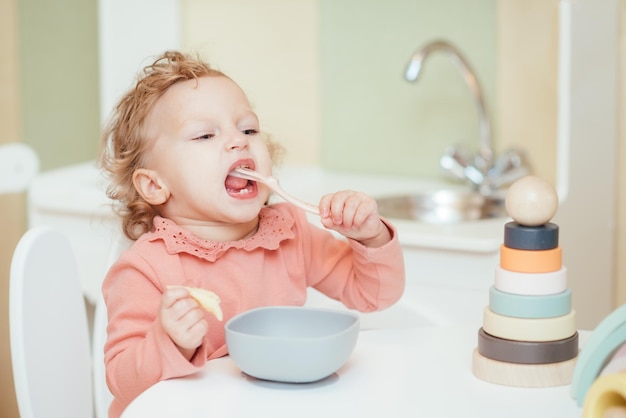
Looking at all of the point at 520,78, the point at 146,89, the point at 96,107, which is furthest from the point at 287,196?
the point at 96,107

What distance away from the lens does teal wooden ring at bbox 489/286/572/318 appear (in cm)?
97

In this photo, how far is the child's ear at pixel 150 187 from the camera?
4.13ft

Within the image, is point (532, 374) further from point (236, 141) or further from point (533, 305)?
point (236, 141)

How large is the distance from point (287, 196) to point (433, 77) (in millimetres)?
1056

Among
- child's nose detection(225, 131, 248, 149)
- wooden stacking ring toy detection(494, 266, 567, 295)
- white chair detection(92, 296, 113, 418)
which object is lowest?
white chair detection(92, 296, 113, 418)

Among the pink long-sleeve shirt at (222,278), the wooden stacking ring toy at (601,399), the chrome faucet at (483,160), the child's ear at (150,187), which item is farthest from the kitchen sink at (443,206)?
the wooden stacking ring toy at (601,399)

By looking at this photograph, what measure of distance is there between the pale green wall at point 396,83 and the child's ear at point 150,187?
101cm

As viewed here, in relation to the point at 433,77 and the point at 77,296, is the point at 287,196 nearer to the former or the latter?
the point at 77,296

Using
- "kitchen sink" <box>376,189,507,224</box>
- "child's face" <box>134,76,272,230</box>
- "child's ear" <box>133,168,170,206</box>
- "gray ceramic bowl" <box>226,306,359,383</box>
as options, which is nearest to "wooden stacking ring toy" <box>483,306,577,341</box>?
"gray ceramic bowl" <box>226,306,359,383</box>

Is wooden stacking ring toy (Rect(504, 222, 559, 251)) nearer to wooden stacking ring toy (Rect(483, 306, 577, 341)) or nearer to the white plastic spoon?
wooden stacking ring toy (Rect(483, 306, 577, 341))

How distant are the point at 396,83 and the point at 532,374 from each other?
130 centimetres

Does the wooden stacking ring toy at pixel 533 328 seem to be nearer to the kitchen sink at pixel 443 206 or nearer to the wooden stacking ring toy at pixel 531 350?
the wooden stacking ring toy at pixel 531 350

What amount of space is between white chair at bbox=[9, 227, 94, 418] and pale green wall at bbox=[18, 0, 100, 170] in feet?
3.85

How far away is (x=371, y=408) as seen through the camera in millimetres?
932
